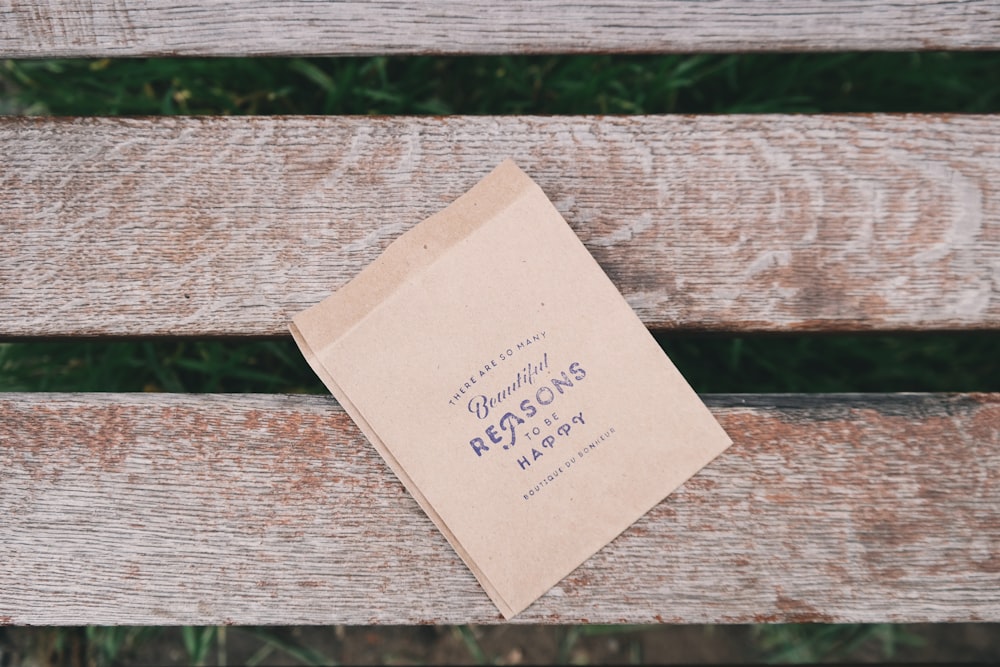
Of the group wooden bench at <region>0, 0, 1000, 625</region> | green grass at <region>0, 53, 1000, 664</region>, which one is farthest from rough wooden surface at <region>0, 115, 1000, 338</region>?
green grass at <region>0, 53, 1000, 664</region>

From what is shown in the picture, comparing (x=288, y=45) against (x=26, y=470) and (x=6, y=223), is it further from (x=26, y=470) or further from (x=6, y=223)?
(x=26, y=470)

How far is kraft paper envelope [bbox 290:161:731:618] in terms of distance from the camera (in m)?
0.61

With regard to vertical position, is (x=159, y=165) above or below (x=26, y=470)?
above

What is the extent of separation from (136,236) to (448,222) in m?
0.29

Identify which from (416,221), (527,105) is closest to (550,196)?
(416,221)

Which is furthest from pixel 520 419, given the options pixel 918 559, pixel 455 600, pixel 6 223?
pixel 6 223

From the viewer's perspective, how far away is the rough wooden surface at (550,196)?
628 millimetres

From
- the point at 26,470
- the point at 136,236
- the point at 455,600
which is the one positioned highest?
the point at 136,236

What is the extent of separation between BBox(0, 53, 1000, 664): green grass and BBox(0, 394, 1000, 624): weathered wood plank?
0.25 meters

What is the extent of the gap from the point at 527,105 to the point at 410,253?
1.28ft

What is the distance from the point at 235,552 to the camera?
62cm

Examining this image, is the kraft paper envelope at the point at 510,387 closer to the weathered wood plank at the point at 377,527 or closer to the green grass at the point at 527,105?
the weathered wood plank at the point at 377,527

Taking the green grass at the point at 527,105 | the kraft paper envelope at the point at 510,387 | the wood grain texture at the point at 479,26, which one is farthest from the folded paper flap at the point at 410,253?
the green grass at the point at 527,105

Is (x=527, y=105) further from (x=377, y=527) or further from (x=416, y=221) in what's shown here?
(x=377, y=527)
